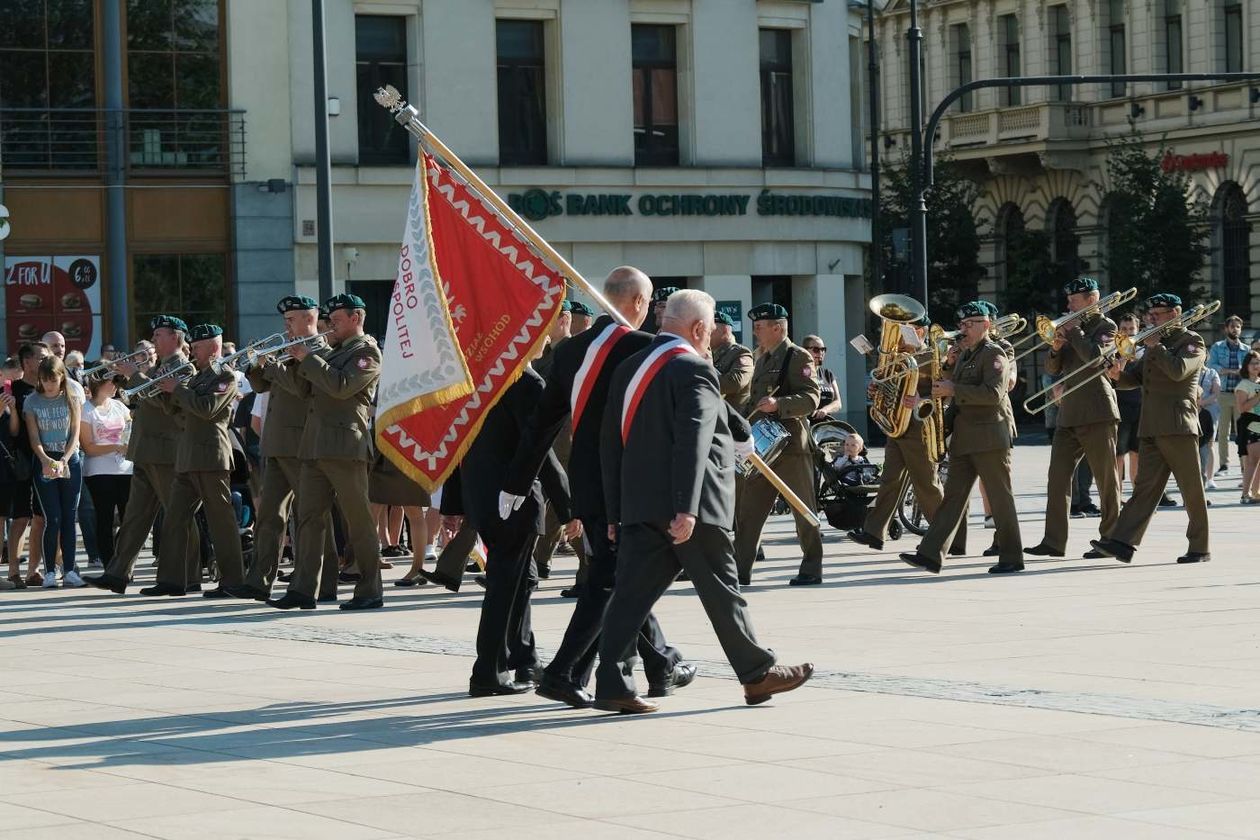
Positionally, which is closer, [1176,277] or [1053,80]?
[1053,80]

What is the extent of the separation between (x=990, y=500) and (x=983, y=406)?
27.0 inches

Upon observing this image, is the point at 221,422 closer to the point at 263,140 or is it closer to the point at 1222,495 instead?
the point at 1222,495

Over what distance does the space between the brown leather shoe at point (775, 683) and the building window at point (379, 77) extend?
87.1 ft

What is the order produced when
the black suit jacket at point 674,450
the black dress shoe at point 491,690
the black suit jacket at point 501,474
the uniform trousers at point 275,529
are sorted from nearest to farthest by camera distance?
the black suit jacket at point 674,450, the black dress shoe at point 491,690, the black suit jacket at point 501,474, the uniform trousers at point 275,529

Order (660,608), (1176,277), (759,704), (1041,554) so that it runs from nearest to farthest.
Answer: (759,704) < (660,608) < (1041,554) < (1176,277)

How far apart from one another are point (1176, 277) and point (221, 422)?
39.7 m

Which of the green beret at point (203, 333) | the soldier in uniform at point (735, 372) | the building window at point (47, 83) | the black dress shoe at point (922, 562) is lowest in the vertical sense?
the black dress shoe at point (922, 562)

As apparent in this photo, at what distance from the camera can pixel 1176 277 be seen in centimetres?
5288

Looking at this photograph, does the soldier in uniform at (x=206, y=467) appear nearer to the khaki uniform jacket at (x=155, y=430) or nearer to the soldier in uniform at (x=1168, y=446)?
the khaki uniform jacket at (x=155, y=430)

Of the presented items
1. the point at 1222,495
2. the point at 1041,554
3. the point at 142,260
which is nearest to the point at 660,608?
the point at 1041,554

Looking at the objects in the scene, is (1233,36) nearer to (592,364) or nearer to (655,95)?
(655,95)

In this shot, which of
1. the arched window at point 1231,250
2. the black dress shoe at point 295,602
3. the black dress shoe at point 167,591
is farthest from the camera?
the arched window at point 1231,250

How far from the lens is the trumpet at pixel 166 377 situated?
16.3 metres

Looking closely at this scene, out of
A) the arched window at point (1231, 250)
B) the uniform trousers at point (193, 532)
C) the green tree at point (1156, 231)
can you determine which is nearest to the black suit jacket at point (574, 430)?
the uniform trousers at point (193, 532)
